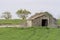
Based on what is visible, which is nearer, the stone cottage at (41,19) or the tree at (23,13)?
the stone cottage at (41,19)

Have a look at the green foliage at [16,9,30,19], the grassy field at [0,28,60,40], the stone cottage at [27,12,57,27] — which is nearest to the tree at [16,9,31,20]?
the green foliage at [16,9,30,19]

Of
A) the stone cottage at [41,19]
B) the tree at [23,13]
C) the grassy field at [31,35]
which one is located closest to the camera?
the grassy field at [31,35]

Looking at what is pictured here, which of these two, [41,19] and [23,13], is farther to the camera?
[23,13]

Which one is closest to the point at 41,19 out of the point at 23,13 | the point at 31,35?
the point at 31,35

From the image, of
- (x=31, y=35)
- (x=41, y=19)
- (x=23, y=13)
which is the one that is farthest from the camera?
(x=23, y=13)

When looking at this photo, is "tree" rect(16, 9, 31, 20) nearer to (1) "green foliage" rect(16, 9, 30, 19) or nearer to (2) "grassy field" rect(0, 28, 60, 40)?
(1) "green foliage" rect(16, 9, 30, 19)

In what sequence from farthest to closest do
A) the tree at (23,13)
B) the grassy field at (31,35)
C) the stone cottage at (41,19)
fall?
1. the tree at (23,13)
2. the stone cottage at (41,19)
3. the grassy field at (31,35)

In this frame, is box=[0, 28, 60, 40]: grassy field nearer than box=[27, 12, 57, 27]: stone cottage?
Yes

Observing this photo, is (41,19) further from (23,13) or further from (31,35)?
(23,13)

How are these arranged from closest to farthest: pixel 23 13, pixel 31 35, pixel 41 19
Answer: pixel 31 35 < pixel 41 19 < pixel 23 13

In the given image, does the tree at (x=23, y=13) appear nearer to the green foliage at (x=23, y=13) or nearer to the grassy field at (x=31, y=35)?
the green foliage at (x=23, y=13)

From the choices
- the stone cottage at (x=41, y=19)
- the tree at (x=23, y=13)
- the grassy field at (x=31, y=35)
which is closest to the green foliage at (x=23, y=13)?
the tree at (x=23, y=13)

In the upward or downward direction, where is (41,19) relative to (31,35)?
upward

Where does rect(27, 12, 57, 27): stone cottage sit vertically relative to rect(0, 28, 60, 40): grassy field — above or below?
above
